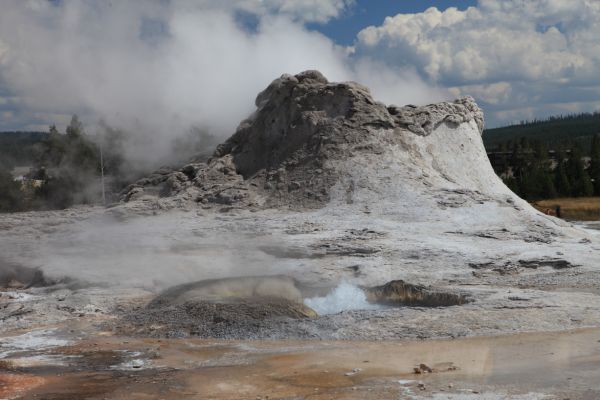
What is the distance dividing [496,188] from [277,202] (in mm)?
4475

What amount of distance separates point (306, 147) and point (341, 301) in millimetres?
5081

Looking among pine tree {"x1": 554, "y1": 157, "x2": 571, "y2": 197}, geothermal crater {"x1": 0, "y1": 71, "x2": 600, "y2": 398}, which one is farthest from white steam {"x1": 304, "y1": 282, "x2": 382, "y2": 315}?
pine tree {"x1": 554, "y1": 157, "x2": 571, "y2": 197}

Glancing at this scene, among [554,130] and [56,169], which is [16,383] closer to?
[56,169]

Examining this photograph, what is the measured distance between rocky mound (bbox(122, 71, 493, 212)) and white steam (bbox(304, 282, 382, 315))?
317cm

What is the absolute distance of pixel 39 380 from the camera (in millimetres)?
6879

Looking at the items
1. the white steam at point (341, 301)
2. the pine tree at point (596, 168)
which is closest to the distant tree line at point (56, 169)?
the white steam at point (341, 301)

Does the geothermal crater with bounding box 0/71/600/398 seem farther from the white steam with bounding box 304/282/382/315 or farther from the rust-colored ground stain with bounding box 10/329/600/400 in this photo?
the rust-colored ground stain with bounding box 10/329/600/400

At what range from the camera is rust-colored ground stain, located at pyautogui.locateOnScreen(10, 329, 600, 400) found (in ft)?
20.4

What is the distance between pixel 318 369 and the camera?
6984 millimetres

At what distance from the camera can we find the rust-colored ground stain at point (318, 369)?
20.4 ft

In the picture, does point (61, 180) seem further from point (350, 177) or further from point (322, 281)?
point (322, 281)

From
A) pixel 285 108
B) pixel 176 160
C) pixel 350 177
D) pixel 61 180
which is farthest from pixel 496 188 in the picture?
pixel 61 180

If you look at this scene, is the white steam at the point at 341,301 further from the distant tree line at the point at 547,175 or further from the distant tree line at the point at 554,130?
the distant tree line at the point at 554,130

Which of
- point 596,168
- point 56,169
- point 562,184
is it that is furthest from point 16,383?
point 596,168
